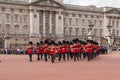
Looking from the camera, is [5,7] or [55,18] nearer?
[5,7]

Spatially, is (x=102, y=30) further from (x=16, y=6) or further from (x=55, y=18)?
(x=16, y=6)

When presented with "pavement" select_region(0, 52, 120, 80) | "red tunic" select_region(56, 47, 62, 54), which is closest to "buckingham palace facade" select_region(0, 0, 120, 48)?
"red tunic" select_region(56, 47, 62, 54)

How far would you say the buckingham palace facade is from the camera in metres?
78.2

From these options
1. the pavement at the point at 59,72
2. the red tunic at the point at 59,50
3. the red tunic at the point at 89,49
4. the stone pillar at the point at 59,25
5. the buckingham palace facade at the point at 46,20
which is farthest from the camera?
the stone pillar at the point at 59,25

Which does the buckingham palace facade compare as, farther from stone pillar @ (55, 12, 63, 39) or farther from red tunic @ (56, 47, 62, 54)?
red tunic @ (56, 47, 62, 54)

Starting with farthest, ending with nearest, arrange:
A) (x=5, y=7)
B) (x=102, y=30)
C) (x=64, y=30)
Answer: (x=102, y=30) → (x=64, y=30) → (x=5, y=7)

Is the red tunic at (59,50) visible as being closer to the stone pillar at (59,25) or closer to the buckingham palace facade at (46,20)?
→ the buckingham palace facade at (46,20)

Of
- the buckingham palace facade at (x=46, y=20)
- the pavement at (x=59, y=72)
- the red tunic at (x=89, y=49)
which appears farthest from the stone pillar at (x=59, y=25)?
the pavement at (x=59, y=72)

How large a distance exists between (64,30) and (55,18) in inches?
205

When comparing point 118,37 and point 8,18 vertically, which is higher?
point 8,18

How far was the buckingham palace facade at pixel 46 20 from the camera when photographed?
78175 mm

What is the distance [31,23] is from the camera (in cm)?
8088

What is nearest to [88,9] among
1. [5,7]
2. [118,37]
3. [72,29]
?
[72,29]

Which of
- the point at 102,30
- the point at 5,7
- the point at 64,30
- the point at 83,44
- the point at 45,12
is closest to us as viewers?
the point at 83,44
